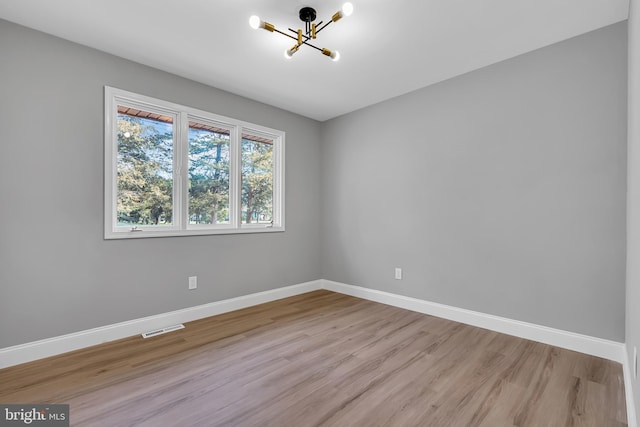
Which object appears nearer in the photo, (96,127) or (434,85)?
(96,127)

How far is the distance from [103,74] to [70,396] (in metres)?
2.54

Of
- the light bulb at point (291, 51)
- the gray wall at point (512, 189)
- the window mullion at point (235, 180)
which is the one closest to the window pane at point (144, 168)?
the window mullion at point (235, 180)

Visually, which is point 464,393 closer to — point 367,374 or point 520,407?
point 520,407

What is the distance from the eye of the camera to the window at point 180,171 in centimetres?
267

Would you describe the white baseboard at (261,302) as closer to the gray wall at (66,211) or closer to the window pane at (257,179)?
the gray wall at (66,211)

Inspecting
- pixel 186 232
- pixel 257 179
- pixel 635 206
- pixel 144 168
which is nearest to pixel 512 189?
pixel 635 206

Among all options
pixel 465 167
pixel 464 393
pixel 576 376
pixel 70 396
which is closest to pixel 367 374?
pixel 464 393

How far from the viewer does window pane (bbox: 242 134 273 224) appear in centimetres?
367

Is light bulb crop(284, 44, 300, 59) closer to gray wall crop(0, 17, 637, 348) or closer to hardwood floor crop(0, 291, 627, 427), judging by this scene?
gray wall crop(0, 17, 637, 348)

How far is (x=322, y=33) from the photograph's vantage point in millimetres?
2344

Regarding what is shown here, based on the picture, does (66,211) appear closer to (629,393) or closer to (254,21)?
(254,21)

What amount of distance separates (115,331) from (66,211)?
3.71ft

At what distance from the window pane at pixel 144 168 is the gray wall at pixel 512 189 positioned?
2420mm

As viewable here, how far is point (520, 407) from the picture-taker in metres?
1.68
